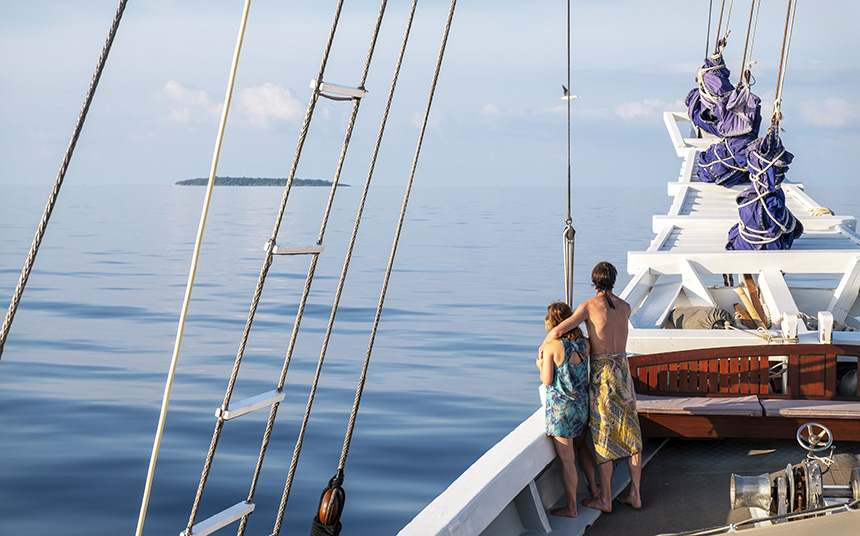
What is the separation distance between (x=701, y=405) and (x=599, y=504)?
0.91 m

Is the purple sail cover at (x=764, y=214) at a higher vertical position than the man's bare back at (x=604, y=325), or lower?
higher

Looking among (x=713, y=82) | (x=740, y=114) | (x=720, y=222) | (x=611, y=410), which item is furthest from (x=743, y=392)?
(x=713, y=82)

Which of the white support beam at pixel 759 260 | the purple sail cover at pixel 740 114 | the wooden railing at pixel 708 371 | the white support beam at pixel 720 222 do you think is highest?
the purple sail cover at pixel 740 114

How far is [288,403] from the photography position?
424 inches

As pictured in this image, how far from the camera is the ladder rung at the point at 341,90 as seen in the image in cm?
337

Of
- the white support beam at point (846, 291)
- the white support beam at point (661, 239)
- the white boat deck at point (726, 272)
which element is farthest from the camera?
the white support beam at point (661, 239)

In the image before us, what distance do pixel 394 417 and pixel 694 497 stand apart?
5689 mm

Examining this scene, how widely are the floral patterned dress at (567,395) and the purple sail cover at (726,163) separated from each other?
331 inches

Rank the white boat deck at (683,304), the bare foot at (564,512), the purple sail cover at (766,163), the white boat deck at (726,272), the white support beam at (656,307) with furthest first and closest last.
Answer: the purple sail cover at (766,163), the white support beam at (656,307), the white boat deck at (726,272), the bare foot at (564,512), the white boat deck at (683,304)

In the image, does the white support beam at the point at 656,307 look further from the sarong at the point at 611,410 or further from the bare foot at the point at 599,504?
the bare foot at the point at 599,504

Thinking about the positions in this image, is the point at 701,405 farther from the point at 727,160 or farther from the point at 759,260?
the point at 727,160

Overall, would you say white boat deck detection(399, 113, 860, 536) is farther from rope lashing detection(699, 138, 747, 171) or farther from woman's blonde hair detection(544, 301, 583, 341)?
woman's blonde hair detection(544, 301, 583, 341)

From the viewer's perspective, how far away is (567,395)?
15.5ft

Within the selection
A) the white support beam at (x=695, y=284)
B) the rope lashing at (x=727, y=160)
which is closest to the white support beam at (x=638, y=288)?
the white support beam at (x=695, y=284)
